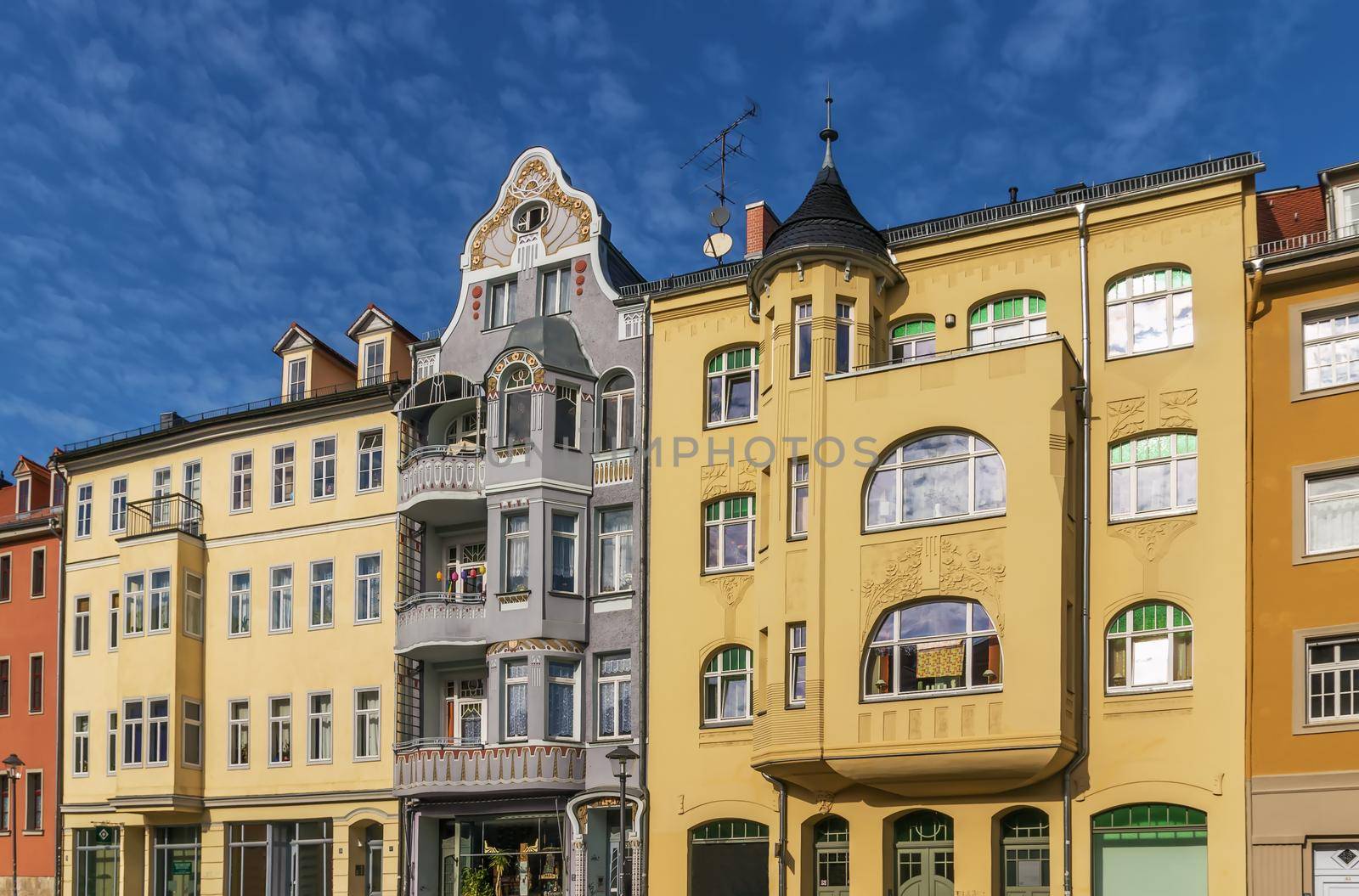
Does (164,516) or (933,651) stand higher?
(164,516)

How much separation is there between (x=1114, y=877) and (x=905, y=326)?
11.2 m

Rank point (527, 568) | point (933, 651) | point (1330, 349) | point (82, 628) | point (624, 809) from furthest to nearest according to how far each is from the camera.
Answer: point (82, 628)
point (527, 568)
point (624, 809)
point (933, 651)
point (1330, 349)

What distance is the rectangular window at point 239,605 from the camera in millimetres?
40562

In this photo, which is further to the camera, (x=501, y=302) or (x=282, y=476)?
(x=282, y=476)

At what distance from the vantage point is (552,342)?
36.2 metres

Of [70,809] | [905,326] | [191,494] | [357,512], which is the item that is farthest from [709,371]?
[70,809]

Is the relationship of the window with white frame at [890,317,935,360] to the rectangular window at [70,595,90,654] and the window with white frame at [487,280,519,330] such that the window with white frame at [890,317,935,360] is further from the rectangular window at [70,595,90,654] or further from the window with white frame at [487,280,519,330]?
the rectangular window at [70,595,90,654]

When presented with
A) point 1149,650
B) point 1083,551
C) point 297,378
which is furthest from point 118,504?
point 1149,650

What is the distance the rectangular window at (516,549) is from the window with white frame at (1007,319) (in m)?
10.3

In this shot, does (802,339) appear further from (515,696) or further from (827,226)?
(515,696)

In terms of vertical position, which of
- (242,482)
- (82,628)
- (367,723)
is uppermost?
(242,482)

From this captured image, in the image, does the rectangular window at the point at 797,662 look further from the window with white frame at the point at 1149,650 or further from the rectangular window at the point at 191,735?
the rectangular window at the point at 191,735

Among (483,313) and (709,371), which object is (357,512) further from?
(709,371)

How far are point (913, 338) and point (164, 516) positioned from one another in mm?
20538
